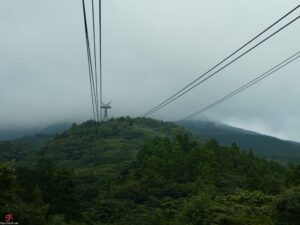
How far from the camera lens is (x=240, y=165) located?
65.1m

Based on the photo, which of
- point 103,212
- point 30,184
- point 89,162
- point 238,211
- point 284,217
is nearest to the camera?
point 284,217

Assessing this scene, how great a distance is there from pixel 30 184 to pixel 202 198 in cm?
1687

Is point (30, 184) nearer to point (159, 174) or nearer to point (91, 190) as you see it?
point (91, 190)

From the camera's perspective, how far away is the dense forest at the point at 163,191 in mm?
28945

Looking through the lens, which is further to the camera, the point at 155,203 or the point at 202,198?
the point at 155,203

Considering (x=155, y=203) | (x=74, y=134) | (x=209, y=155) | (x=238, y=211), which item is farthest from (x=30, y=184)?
(x=74, y=134)

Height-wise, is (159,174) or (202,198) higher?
(159,174)

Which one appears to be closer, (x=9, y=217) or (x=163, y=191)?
(x=9, y=217)

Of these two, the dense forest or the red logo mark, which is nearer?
the red logo mark

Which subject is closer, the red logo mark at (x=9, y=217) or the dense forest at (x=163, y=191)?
the red logo mark at (x=9, y=217)

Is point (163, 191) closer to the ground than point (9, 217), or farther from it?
farther from it

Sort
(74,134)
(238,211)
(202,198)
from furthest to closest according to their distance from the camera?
(74,134) < (202,198) < (238,211)

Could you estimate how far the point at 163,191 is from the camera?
5853 cm

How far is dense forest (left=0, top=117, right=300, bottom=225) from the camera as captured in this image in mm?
28945
